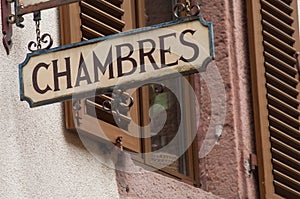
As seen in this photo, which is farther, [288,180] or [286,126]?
[286,126]

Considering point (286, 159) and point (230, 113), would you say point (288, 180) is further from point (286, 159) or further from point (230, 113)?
point (230, 113)

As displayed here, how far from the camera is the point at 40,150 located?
17.5 ft

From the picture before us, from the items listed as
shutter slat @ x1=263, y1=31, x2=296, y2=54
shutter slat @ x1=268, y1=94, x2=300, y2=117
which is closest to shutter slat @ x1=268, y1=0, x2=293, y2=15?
shutter slat @ x1=263, y1=31, x2=296, y2=54

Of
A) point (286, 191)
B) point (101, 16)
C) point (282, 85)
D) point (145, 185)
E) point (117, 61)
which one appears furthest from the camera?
point (282, 85)

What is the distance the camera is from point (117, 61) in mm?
4652

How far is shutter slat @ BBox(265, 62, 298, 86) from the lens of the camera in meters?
7.06

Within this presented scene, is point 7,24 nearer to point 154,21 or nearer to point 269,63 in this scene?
point 154,21

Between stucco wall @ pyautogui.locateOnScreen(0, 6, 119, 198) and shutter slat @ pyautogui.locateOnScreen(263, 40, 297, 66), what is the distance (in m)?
1.76

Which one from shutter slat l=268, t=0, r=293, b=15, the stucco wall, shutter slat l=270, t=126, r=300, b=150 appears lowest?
the stucco wall

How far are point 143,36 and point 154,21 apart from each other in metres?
2.21

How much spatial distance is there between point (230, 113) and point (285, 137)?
1.28 ft

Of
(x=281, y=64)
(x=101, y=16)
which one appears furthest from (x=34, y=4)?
(x=281, y=64)

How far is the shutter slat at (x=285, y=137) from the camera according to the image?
694 cm

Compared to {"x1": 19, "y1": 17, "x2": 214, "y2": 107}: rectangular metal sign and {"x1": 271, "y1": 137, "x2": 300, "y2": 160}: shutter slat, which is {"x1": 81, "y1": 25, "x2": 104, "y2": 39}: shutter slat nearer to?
{"x1": 19, "y1": 17, "x2": 214, "y2": 107}: rectangular metal sign
